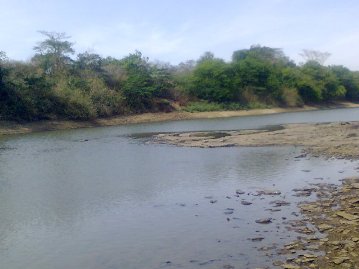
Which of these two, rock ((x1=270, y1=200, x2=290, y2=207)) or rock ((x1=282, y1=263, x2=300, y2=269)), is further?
rock ((x1=270, y1=200, x2=290, y2=207))

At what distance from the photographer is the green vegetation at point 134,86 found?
47.8 meters

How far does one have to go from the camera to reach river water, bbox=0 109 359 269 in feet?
31.7

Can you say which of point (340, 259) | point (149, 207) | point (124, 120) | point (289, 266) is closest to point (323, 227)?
point (340, 259)

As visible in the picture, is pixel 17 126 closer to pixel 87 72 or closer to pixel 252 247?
pixel 87 72

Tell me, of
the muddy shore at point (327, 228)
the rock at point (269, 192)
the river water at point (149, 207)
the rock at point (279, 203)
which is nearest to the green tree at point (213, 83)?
the river water at point (149, 207)

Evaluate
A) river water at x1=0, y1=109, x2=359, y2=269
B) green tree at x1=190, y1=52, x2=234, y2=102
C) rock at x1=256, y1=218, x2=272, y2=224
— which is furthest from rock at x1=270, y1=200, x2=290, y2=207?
green tree at x1=190, y1=52, x2=234, y2=102

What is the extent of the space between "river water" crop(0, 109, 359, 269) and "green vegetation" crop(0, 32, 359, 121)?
73.3 ft

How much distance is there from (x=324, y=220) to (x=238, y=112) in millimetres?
55122

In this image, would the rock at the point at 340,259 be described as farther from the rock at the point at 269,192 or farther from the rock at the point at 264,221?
the rock at the point at 269,192

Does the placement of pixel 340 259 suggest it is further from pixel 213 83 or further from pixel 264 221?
pixel 213 83

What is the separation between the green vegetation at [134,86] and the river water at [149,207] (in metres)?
22.4

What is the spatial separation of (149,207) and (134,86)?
46.5 metres

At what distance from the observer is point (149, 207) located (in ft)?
45.1

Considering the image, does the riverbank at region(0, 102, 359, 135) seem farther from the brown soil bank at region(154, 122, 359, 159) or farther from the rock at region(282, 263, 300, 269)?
the rock at region(282, 263, 300, 269)
